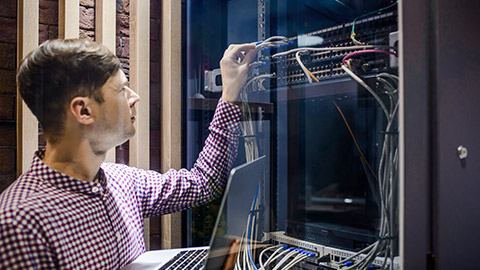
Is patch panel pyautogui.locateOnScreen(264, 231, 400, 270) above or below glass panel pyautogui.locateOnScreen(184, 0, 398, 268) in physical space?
below

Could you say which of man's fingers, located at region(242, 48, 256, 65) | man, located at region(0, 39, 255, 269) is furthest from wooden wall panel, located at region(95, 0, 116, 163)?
man's fingers, located at region(242, 48, 256, 65)

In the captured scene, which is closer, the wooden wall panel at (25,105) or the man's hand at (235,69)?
the wooden wall panel at (25,105)

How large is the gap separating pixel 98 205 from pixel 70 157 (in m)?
0.14

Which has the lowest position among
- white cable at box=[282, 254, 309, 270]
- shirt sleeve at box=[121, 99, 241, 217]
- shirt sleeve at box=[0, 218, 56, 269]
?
white cable at box=[282, 254, 309, 270]

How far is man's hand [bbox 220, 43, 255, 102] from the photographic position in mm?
1191

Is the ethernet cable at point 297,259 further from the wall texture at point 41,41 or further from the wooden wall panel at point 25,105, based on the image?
the wooden wall panel at point 25,105

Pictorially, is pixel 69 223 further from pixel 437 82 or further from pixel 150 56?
pixel 437 82

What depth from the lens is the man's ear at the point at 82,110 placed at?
868 mm

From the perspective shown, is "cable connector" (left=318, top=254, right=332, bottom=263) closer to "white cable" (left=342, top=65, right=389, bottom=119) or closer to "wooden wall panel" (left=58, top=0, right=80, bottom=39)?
"white cable" (left=342, top=65, right=389, bottom=119)

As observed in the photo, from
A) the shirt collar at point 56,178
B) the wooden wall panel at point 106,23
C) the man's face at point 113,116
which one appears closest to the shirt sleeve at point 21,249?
the shirt collar at point 56,178

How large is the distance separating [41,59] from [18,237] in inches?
15.6

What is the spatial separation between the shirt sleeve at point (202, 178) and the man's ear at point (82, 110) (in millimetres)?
338

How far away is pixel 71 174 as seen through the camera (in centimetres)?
91

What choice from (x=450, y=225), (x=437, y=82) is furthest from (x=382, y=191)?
(x=437, y=82)
